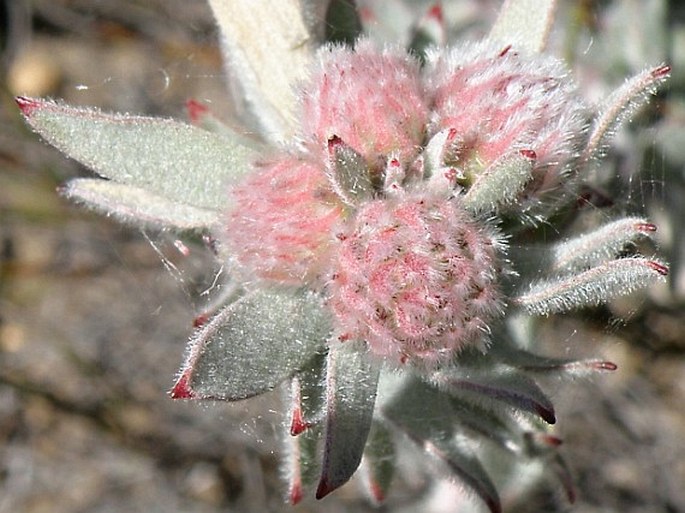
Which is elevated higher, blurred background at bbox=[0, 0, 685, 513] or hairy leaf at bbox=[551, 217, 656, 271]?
hairy leaf at bbox=[551, 217, 656, 271]

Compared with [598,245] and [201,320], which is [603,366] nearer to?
[598,245]

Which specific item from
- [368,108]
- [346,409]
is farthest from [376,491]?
[368,108]

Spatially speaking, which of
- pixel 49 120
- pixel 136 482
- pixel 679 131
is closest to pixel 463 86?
pixel 49 120

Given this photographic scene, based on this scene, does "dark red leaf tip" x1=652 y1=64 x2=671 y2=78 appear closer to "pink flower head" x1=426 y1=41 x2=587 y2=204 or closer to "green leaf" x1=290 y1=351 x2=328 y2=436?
"pink flower head" x1=426 y1=41 x2=587 y2=204

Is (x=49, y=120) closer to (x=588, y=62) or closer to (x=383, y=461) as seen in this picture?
(x=383, y=461)

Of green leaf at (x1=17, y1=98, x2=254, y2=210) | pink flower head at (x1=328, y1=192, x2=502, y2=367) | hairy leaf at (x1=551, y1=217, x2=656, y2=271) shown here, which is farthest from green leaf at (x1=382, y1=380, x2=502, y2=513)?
green leaf at (x1=17, y1=98, x2=254, y2=210)
